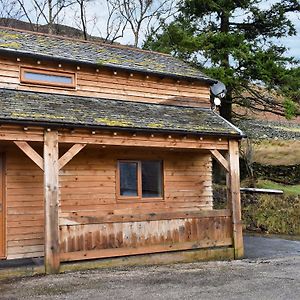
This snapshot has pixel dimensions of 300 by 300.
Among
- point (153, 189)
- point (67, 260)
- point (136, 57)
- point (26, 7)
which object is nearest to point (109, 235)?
point (67, 260)

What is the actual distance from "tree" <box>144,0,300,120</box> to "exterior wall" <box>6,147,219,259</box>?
19.9ft

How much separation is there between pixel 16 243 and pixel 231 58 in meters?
11.8

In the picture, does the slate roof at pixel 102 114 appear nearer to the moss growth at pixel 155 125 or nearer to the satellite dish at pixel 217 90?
the moss growth at pixel 155 125

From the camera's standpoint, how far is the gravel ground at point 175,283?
7.14m

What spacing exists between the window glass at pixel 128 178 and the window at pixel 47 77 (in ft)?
8.04

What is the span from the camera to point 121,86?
12.3 meters

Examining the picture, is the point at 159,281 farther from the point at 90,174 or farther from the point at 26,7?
the point at 26,7

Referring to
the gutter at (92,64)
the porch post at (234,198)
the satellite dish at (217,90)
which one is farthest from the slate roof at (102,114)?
the satellite dish at (217,90)

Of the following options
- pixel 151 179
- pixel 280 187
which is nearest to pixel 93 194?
pixel 151 179

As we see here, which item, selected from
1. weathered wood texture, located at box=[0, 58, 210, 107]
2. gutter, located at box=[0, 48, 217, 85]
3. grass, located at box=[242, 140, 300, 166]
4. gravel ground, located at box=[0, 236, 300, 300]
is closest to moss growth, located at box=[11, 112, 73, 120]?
weathered wood texture, located at box=[0, 58, 210, 107]

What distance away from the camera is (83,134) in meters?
9.59

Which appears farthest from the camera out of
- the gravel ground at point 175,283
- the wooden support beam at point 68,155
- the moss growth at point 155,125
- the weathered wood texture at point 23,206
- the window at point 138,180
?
the window at point 138,180

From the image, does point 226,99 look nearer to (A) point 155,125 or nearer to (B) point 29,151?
(A) point 155,125

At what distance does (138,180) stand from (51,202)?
3362mm
